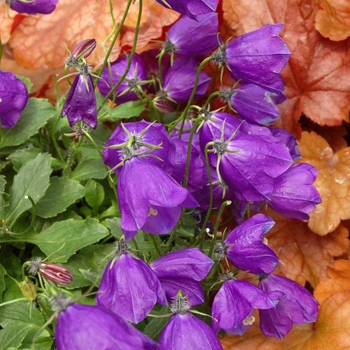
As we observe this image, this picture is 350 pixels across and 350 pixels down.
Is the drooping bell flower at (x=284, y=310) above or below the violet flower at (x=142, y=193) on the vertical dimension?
below

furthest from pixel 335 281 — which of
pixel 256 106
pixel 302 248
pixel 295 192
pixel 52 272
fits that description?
pixel 52 272

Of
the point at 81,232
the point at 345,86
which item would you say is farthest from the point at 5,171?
the point at 345,86

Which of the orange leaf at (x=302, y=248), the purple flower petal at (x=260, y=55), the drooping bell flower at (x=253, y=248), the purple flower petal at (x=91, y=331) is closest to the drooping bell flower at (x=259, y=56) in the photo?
the purple flower petal at (x=260, y=55)

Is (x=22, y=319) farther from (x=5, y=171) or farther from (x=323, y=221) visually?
(x=323, y=221)

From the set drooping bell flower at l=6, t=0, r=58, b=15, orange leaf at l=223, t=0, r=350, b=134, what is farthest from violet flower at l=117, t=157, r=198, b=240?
orange leaf at l=223, t=0, r=350, b=134

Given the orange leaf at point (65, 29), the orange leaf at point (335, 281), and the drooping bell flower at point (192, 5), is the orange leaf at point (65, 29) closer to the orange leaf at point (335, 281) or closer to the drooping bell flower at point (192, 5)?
the drooping bell flower at point (192, 5)

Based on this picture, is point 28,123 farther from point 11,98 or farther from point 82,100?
point 82,100

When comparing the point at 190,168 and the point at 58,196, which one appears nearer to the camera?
the point at 190,168
